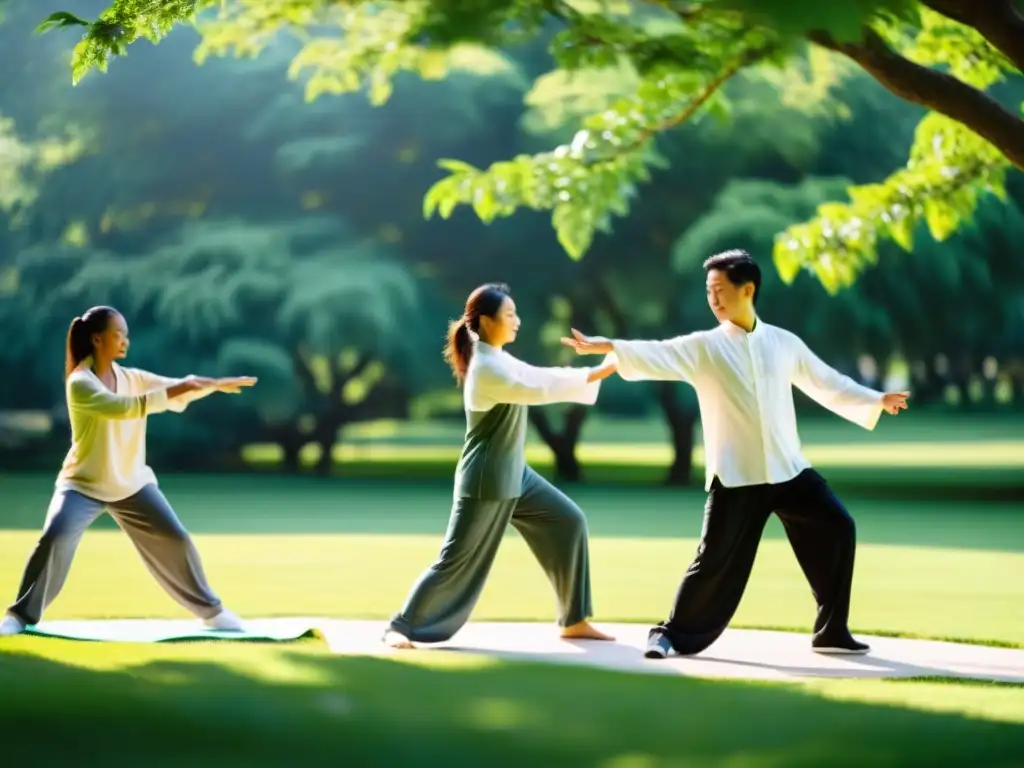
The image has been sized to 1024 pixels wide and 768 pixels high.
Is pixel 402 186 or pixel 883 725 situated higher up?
pixel 402 186

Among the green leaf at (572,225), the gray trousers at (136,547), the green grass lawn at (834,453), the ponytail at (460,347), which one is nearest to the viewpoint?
the ponytail at (460,347)

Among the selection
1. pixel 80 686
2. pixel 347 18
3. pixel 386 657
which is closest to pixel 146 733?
pixel 80 686

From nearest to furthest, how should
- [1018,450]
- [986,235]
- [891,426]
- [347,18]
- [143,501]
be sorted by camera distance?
[143,501] → [347,18] → [986,235] → [1018,450] → [891,426]

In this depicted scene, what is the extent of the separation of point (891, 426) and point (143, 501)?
196 feet

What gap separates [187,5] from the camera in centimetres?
743

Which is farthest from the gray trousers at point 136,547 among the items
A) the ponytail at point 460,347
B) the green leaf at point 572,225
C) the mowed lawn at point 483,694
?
the green leaf at point 572,225

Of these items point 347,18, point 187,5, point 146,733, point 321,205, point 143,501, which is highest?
point 321,205

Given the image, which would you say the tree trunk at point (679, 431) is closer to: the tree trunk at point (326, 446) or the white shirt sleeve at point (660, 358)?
the tree trunk at point (326, 446)

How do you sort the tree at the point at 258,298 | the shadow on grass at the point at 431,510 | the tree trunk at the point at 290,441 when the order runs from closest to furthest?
the shadow on grass at the point at 431,510 → the tree at the point at 258,298 → the tree trunk at the point at 290,441

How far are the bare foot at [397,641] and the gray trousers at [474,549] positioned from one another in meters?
0.03

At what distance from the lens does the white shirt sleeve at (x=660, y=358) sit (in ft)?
25.3

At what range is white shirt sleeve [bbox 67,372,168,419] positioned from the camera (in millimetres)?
8195

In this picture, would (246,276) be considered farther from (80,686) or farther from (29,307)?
(80,686)

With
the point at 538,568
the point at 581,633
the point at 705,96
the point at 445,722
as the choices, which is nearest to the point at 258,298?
the point at 538,568
